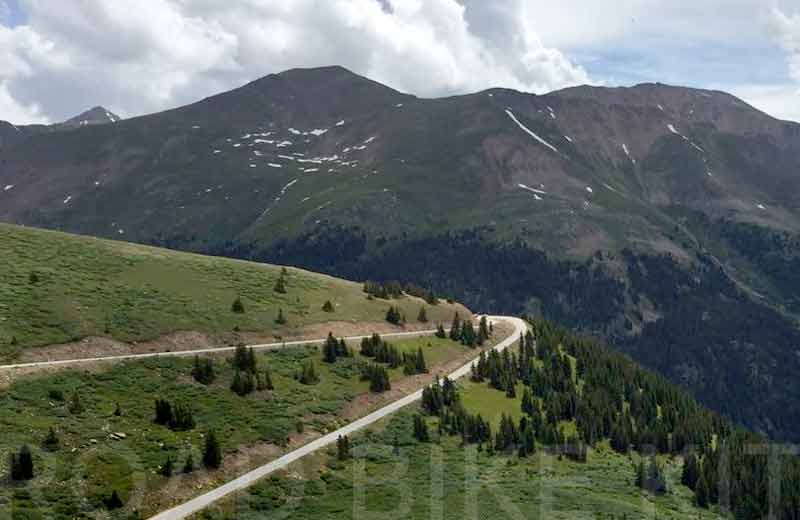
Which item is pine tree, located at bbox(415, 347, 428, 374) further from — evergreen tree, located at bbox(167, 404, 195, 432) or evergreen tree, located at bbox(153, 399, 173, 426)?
evergreen tree, located at bbox(153, 399, 173, 426)

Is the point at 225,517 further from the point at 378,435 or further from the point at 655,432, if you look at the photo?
the point at 655,432

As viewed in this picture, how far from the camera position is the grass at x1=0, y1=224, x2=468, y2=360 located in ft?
262

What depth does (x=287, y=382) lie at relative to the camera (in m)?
83.6

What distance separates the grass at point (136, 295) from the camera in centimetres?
7975

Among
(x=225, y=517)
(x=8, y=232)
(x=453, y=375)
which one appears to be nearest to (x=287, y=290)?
(x=453, y=375)

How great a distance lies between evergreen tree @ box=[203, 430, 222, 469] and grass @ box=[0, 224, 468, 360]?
22860 millimetres

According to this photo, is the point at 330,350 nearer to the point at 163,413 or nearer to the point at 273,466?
the point at 273,466

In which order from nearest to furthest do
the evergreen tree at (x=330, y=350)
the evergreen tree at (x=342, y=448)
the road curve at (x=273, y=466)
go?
the road curve at (x=273, y=466) → the evergreen tree at (x=342, y=448) → the evergreen tree at (x=330, y=350)

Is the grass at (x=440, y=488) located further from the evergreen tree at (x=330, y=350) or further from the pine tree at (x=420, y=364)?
the pine tree at (x=420, y=364)

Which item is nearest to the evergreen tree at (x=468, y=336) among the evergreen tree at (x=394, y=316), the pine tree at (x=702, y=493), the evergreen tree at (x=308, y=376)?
the evergreen tree at (x=394, y=316)

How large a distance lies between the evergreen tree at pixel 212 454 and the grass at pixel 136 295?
2286cm

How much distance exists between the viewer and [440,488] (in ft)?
225

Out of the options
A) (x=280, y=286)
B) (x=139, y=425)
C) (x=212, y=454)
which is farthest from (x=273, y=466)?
(x=280, y=286)

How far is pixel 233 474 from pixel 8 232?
207 feet
